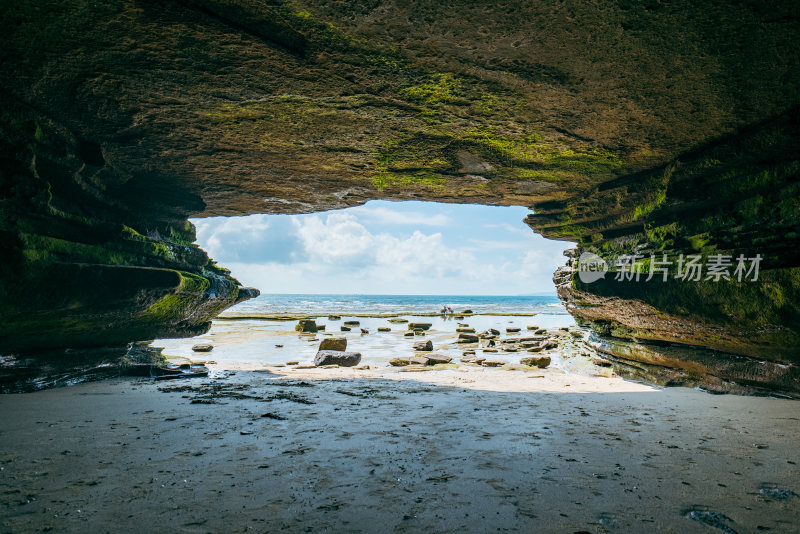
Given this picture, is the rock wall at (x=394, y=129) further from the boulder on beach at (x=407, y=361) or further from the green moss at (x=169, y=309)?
the boulder on beach at (x=407, y=361)

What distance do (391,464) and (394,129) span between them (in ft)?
12.7

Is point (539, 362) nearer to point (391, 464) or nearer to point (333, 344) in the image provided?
point (333, 344)

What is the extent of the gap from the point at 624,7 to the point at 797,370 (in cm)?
517

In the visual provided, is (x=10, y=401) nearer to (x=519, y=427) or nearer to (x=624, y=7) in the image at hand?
(x=519, y=427)

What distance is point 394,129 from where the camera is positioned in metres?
4.98

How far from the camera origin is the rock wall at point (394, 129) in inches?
121

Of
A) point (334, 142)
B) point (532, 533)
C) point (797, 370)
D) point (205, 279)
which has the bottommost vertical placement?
point (532, 533)

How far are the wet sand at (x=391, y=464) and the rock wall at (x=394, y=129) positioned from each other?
5.15 feet

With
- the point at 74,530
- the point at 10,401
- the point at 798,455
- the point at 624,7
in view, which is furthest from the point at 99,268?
the point at 798,455

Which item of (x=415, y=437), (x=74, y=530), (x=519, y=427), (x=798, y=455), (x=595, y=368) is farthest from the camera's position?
(x=595, y=368)

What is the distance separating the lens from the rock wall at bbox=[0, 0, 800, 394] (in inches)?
121

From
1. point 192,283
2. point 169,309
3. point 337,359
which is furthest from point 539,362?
point 169,309

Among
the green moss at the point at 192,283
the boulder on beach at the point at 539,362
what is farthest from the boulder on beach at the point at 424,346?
the green moss at the point at 192,283

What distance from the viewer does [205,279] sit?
7340mm
